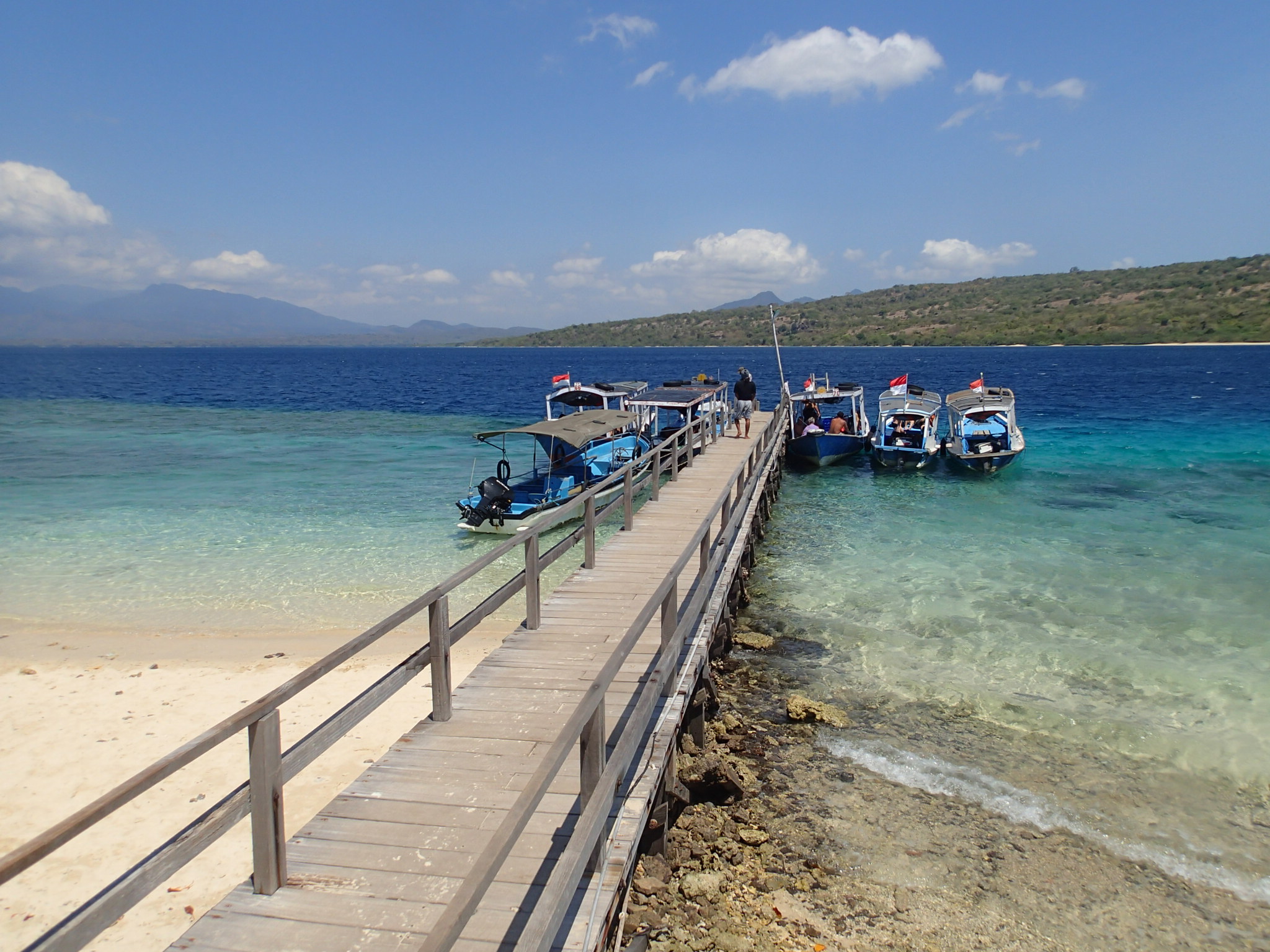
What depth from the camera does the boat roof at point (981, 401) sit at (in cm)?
2850

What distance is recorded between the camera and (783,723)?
952 centimetres

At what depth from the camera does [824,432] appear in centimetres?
2828

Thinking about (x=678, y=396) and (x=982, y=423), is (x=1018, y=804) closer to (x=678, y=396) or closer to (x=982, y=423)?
(x=678, y=396)

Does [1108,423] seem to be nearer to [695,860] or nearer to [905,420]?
[905,420]

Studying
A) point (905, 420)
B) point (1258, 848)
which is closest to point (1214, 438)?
point (905, 420)

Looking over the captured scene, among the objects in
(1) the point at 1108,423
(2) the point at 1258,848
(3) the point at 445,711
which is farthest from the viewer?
(1) the point at 1108,423

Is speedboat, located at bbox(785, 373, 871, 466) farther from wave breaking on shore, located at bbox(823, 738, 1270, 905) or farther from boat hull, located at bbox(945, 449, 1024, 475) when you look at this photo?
wave breaking on shore, located at bbox(823, 738, 1270, 905)

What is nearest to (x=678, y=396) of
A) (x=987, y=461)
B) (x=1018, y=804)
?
(x=987, y=461)

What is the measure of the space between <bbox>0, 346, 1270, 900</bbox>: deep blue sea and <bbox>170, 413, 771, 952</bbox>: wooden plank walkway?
3699 mm

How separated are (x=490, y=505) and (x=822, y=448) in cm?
1340

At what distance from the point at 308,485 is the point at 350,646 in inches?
877

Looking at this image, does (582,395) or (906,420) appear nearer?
(582,395)

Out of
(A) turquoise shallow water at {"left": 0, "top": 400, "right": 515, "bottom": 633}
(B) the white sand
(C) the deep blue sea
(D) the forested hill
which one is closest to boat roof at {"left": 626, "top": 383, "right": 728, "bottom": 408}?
(C) the deep blue sea

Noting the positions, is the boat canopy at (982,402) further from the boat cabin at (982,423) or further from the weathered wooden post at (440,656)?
the weathered wooden post at (440,656)
